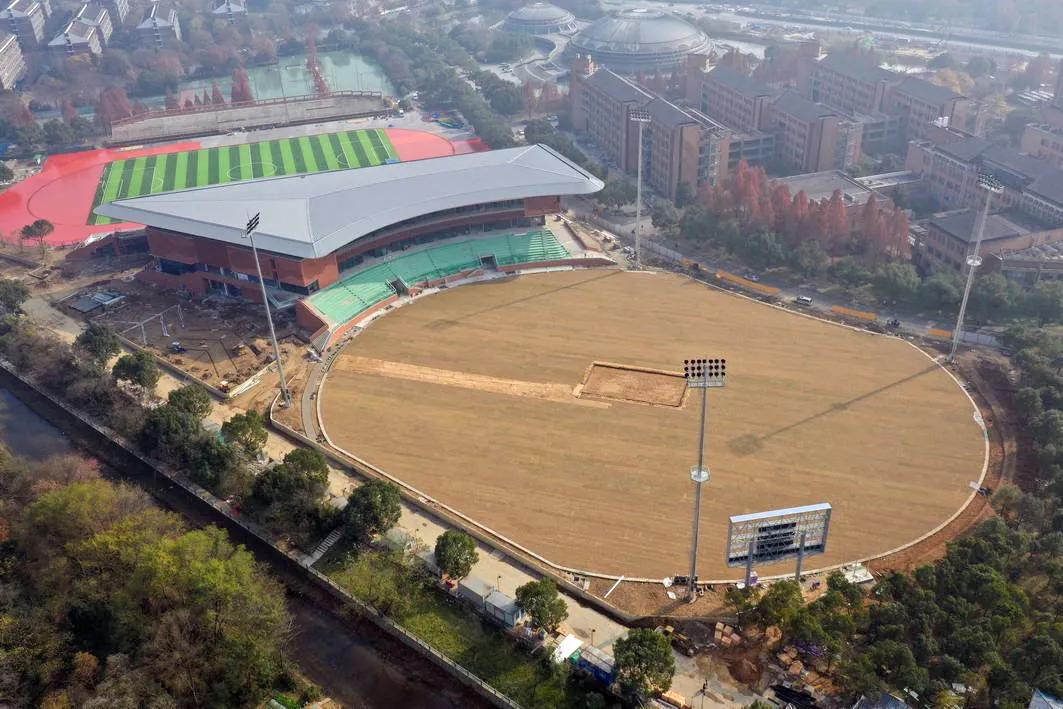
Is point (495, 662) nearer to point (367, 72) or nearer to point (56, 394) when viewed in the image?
point (56, 394)

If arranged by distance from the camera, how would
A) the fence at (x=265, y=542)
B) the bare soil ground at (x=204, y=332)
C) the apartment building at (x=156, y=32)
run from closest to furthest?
the fence at (x=265, y=542)
the bare soil ground at (x=204, y=332)
the apartment building at (x=156, y=32)


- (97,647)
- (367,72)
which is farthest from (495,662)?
(367,72)

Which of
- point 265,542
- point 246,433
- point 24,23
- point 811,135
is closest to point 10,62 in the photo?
point 24,23

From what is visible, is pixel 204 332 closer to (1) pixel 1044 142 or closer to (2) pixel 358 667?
(2) pixel 358 667

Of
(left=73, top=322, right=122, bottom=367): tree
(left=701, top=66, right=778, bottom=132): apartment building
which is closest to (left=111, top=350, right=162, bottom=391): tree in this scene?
(left=73, top=322, right=122, bottom=367): tree

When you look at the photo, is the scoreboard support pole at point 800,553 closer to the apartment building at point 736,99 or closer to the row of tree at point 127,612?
the row of tree at point 127,612

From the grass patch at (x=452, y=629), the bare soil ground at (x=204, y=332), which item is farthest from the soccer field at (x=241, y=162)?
the grass patch at (x=452, y=629)

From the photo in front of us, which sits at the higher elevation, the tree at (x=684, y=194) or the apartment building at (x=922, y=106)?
the apartment building at (x=922, y=106)
